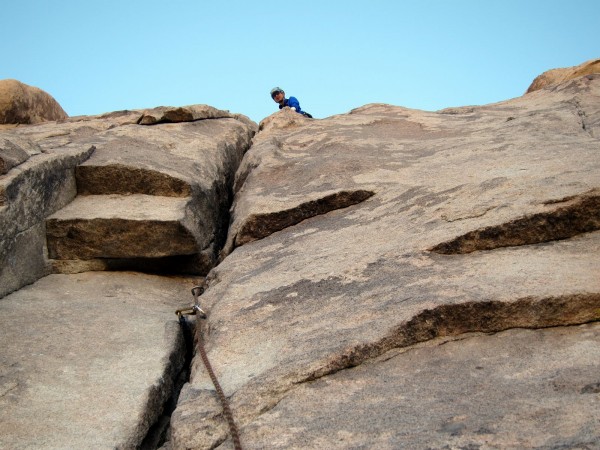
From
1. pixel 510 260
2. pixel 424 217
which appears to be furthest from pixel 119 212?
pixel 510 260

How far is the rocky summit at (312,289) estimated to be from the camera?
2.53m

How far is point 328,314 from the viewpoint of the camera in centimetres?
334

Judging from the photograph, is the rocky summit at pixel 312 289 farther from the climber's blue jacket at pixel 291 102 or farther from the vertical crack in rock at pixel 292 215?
the climber's blue jacket at pixel 291 102

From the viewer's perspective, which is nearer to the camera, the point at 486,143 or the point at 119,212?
the point at 119,212

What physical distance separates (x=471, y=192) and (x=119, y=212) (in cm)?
278

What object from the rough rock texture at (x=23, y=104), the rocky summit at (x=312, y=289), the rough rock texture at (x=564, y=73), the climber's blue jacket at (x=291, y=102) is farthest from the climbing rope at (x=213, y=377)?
the rough rock texture at (x=564, y=73)

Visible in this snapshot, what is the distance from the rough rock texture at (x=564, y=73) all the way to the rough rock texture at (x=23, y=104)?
7.86m

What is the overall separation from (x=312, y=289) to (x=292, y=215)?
4.70 ft

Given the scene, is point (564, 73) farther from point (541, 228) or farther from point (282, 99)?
point (541, 228)

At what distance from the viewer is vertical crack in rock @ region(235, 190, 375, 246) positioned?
500 cm

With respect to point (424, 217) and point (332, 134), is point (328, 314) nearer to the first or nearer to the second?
point (424, 217)

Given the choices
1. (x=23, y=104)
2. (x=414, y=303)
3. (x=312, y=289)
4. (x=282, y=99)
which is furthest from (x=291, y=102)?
(x=414, y=303)

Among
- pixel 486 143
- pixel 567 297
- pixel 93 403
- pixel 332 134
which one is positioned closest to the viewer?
pixel 567 297

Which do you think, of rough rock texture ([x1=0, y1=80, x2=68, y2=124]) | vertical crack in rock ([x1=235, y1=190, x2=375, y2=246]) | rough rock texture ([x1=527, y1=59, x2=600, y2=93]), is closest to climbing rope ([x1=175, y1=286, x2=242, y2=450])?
vertical crack in rock ([x1=235, y1=190, x2=375, y2=246])
